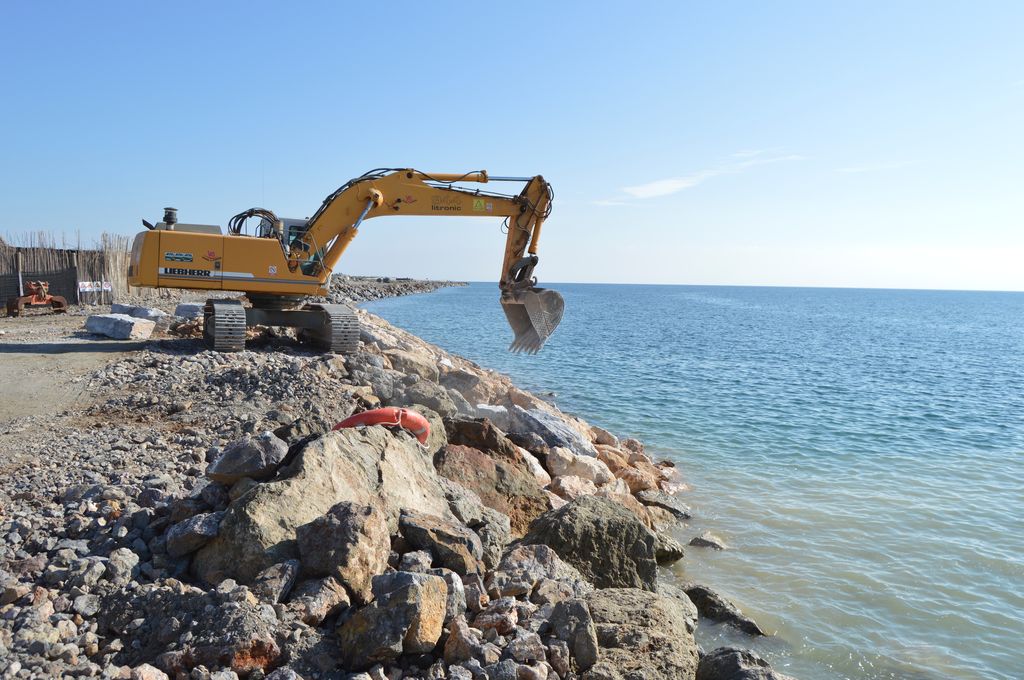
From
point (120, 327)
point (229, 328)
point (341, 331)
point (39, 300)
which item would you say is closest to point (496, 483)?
point (341, 331)

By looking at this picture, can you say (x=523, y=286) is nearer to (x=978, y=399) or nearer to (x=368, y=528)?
(x=368, y=528)

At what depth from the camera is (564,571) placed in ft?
18.7

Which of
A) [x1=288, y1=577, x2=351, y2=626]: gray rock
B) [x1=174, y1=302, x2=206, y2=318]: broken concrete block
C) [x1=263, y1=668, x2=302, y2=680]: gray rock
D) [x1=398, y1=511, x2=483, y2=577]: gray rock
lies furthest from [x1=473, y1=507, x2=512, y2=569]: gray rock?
[x1=174, y1=302, x2=206, y2=318]: broken concrete block

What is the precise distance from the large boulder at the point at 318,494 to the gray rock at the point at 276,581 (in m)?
0.16

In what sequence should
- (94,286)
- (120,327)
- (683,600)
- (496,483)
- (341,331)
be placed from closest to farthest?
(683,600), (496,483), (341,331), (120,327), (94,286)

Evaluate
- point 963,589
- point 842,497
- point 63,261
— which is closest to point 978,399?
point 842,497

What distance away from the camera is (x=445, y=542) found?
5.20m

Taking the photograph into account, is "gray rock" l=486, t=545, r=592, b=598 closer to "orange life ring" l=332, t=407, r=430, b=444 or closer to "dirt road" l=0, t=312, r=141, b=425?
"orange life ring" l=332, t=407, r=430, b=444

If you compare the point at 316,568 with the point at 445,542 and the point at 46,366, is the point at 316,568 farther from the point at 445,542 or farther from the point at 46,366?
the point at 46,366

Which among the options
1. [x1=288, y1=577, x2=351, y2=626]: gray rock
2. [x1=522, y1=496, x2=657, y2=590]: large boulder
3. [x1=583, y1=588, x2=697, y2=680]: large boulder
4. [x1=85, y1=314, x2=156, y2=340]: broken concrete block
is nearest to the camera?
[x1=288, y1=577, x2=351, y2=626]: gray rock

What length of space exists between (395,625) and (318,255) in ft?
31.0

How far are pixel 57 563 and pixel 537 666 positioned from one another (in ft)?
10.7

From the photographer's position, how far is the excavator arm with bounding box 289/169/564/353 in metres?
12.6

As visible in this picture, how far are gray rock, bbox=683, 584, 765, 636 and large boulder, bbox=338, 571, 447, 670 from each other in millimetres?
3755
